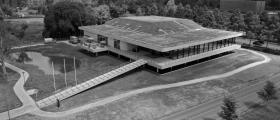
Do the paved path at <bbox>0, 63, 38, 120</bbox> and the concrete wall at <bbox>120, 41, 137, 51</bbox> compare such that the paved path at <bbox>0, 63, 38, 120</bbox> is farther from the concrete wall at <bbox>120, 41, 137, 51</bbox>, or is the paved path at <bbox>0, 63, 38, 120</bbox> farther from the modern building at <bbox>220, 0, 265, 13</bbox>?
the modern building at <bbox>220, 0, 265, 13</bbox>

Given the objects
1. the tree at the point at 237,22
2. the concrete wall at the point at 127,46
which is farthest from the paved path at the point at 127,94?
the tree at the point at 237,22

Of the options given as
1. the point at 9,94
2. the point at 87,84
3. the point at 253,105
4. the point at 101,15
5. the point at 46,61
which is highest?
the point at 101,15

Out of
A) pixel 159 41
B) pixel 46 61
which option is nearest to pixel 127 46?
pixel 159 41

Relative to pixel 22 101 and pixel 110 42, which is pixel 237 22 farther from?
pixel 22 101

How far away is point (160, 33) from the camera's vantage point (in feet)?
184

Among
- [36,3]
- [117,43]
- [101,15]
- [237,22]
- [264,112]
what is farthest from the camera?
[36,3]

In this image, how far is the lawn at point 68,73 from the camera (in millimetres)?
40062

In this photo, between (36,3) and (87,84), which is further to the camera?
(36,3)

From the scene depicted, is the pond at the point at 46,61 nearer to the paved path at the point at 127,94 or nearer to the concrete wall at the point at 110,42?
the concrete wall at the point at 110,42

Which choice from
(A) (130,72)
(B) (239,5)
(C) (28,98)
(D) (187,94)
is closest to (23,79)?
(C) (28,98)

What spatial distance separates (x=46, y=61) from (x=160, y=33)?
2742cm

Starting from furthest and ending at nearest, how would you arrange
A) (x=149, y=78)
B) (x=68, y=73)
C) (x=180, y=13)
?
(x=180, y=13) < (x=68, y=73) < (x=149, y=78)

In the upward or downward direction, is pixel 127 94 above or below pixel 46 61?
below

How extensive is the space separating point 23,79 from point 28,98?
29.2 ft
